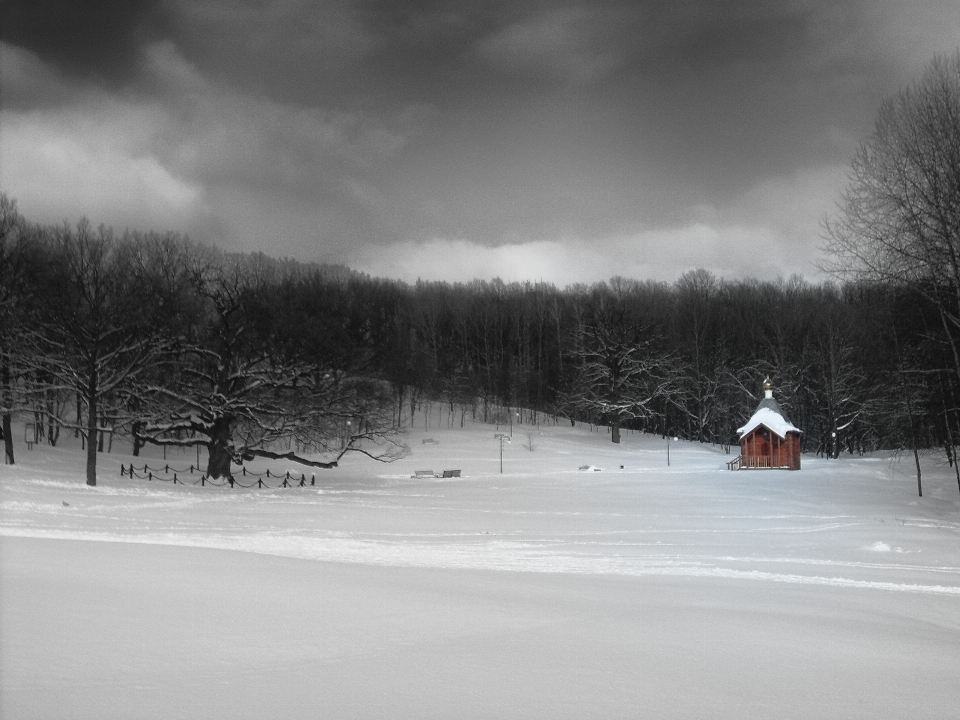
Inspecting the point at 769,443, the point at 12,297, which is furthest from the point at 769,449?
the point at 12,297

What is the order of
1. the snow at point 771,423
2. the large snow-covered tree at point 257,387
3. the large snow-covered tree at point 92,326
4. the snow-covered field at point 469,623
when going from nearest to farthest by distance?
the snow-covered field at point 469,623
the large snow-covered tree at point 92,326
the large snow-covered tree at point 257,387
the snow at point 771,423

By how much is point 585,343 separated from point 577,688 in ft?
285

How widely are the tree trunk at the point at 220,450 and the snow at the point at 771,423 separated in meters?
36.9

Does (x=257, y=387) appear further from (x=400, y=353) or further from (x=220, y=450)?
(x=400, y=353)

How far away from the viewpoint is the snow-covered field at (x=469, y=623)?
466 cm

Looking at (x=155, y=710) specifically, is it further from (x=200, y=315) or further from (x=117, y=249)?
(x=117, y=249)

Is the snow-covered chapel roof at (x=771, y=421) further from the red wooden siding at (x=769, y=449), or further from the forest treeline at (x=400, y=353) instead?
the forest treeline at (x=400, y=353)

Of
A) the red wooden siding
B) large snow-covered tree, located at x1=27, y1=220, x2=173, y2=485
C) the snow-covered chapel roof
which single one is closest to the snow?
the snow-covered chapel roof

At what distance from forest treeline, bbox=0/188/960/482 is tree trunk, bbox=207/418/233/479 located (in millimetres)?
90

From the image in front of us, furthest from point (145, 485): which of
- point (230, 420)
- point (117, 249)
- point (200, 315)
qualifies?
point (117, 249)

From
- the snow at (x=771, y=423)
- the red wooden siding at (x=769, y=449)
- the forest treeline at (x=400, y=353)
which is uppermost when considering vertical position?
the forest treeline at (x=400, y=353)

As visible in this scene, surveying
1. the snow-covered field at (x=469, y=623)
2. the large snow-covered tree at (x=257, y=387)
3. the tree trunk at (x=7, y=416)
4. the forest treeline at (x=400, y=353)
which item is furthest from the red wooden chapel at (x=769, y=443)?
the tree trunk at (x=7, y=416)

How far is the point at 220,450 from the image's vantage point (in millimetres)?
39219

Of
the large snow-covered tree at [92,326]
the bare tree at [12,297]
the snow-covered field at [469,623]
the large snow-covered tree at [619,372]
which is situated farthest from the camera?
the large snow-covered tree at [619,372]
